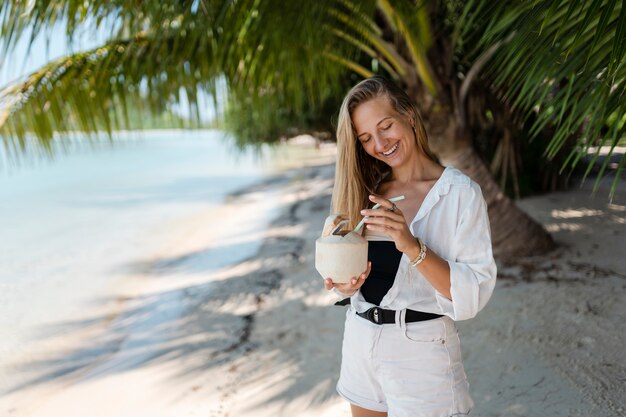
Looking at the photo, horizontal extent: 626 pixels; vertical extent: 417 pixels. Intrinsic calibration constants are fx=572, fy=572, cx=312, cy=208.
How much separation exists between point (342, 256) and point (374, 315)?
24 centimetres

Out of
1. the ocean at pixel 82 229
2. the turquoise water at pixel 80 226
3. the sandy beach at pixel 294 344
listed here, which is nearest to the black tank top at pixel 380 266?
the sandy beach at pixel 294 344

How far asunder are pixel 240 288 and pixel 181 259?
Result: 2.35m

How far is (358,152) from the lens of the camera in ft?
5.82

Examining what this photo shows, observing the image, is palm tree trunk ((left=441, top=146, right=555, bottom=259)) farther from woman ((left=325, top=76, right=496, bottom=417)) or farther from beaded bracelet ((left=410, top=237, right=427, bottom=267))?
beaded bracelet ((left=410, top=237, right=427, bottom=267))

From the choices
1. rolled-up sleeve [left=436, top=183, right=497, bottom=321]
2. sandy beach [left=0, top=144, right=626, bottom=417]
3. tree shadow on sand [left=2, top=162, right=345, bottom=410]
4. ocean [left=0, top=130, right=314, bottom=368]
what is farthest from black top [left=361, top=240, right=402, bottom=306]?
ocean [left=0, top=130, right=314, bottom=368]

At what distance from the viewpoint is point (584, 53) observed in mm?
2100

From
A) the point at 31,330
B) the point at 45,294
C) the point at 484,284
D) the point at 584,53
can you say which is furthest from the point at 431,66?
the point at 45,294

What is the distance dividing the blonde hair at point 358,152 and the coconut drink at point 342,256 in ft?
0.62

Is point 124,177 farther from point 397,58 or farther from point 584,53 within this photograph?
point 584,53

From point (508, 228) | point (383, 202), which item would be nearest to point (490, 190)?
point (508, 228)

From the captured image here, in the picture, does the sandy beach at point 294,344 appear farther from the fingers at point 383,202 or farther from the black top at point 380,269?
the fingers at point 383,202

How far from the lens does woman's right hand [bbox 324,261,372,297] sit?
156 centimetres

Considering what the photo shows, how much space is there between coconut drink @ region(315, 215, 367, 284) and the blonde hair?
0.19m

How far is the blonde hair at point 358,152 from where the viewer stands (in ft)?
5.35
